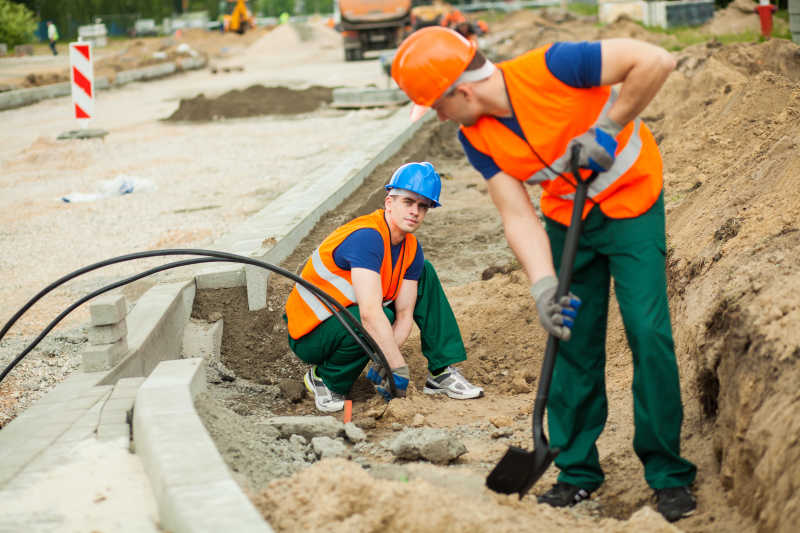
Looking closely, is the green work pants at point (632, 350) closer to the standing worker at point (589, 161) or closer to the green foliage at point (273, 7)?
the standing worker at point (589, 161)

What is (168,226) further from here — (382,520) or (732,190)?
(382,520)

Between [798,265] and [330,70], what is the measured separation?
21341 millimetres

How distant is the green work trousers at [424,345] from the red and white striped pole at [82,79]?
8648mm

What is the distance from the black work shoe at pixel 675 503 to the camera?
9.57 feet

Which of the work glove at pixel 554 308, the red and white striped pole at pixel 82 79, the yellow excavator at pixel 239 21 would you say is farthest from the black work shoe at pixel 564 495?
the yellow excavator at pixel 239 21

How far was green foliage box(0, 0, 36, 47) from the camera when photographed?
1280 inches

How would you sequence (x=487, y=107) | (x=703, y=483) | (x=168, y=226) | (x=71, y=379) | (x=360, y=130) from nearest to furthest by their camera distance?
(x=487, y=107), (x=703, y=483), (x=71, y=379), (x=168, y=226), (x=360, y=130)

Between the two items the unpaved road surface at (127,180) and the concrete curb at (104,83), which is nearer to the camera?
the unpaved road surface at (127,180)

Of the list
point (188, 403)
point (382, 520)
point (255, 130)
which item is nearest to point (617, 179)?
point (382, 520)

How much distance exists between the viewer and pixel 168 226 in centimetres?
756

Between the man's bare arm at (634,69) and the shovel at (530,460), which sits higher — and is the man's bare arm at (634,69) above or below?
above

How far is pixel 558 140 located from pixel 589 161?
135 mm

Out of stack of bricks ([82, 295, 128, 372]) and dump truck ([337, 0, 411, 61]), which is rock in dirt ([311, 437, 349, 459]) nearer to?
stack of bricks ([82, 295, 128, 372])

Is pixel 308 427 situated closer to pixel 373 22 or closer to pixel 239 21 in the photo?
pixel 373 22
